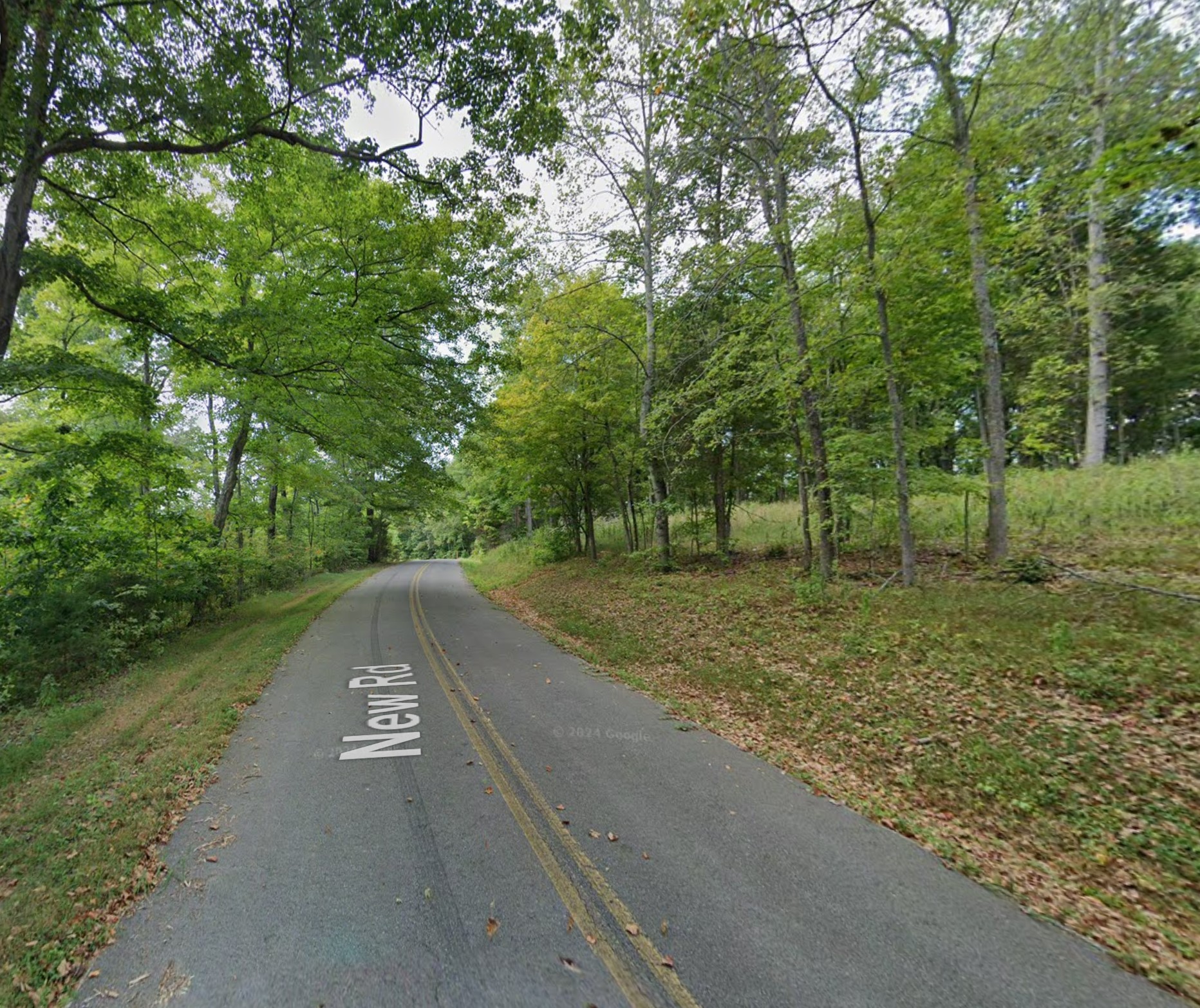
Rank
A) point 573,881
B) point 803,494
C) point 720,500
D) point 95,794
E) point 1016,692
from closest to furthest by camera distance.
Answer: point 573,881
point 95,794
point 1016,692
point 803,494
point 720,500

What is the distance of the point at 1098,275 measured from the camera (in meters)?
10.4

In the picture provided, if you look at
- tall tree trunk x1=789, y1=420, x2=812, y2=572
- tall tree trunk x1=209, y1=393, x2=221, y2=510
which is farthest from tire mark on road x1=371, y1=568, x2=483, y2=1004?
tall tree trunk x1=209, y1=393, x2=221, y2=510

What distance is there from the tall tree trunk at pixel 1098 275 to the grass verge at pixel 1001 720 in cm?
560

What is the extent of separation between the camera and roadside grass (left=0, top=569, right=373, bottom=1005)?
2701 mm

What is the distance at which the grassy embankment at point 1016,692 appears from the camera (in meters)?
3.29

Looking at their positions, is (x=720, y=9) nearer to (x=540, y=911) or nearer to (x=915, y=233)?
(x=915, y=233)

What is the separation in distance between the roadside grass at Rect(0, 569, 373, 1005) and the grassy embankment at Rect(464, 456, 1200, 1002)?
492 centimetres

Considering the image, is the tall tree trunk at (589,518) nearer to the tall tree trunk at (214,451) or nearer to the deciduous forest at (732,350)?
the deciduous forest at (732,350)

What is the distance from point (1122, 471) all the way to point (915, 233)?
6.98 metres

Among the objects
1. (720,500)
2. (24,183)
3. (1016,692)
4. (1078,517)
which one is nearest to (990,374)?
(1078,517)

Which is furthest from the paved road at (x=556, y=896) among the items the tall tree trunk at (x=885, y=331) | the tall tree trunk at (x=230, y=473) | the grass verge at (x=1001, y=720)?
the tall tree trunk at (x=230, y=473)

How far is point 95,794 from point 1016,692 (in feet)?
28.2

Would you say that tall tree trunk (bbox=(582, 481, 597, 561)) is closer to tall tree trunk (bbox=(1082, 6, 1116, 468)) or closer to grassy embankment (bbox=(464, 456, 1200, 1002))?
grassy embankment (bbox=(464, 456, 1200, 1002))

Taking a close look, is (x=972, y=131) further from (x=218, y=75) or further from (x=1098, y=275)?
(x=218, y=75)
